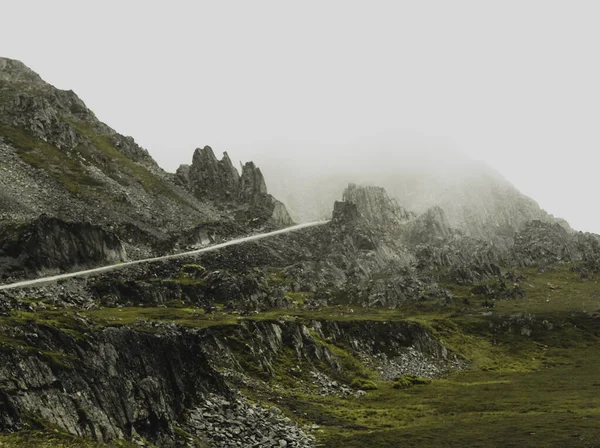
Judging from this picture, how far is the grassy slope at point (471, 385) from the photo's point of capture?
2511 inches

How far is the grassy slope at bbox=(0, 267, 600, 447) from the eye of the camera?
209ft

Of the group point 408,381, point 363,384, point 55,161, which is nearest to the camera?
point 363,384

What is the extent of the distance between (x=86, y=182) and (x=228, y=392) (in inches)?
5144

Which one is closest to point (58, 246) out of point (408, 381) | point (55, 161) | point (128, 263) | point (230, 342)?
point (128, 263)

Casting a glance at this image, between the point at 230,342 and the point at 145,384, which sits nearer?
the point at 145,384

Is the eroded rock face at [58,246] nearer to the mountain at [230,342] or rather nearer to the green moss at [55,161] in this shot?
the mountain at [230,342]

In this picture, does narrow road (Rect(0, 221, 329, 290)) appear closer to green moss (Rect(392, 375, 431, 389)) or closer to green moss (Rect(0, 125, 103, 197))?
green moss (Rect(0, 125, 103, 197))

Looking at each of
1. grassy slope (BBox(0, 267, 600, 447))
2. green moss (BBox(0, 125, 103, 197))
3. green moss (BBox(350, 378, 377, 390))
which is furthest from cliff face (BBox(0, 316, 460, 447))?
green moss (BBox(0, 125, 103, 197))

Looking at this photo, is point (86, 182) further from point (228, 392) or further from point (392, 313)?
point (228, 392)

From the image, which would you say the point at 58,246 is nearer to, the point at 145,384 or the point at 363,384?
the point at 363,384

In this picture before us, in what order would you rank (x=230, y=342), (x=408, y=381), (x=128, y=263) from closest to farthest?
(x=230, y=342) < (x=408, y=381) < (x=128, y=263)

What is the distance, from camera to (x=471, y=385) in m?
102

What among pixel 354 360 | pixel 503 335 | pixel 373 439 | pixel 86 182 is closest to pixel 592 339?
pixel 503 335

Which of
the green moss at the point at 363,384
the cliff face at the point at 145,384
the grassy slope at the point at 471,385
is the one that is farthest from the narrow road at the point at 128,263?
the green moss at the point at 363,384
